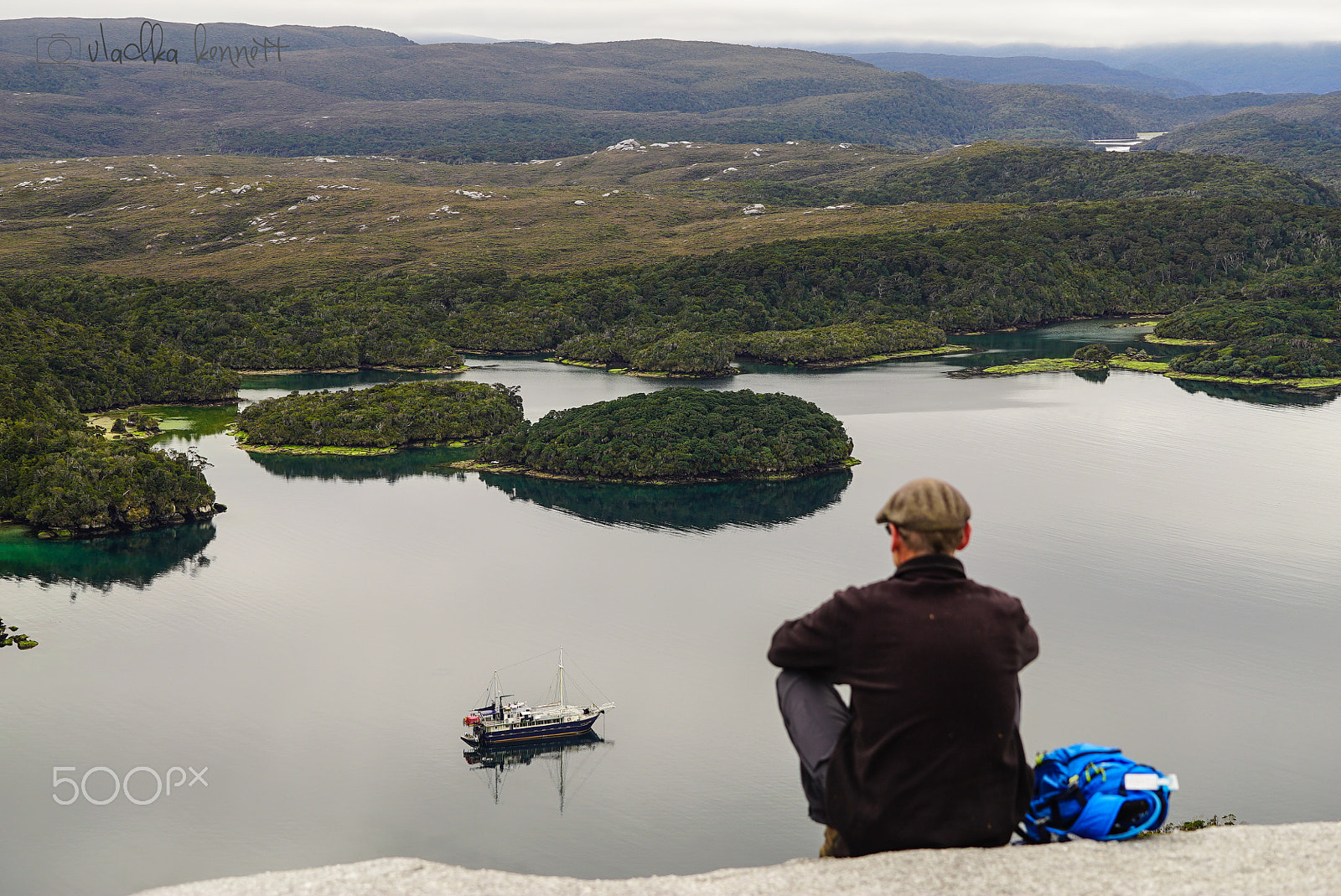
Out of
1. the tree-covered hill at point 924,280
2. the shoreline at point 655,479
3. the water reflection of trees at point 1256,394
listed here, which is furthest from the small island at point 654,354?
the water reflection of trees at point 1256,394

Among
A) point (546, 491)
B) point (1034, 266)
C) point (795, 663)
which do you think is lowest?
point (546, 491)

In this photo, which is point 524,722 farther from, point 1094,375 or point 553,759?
point 1094,375

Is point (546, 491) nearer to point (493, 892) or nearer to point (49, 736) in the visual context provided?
point (49, 736)

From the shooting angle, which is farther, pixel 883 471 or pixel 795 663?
pixel 883 471

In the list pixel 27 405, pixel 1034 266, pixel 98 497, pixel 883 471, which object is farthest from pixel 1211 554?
pixel 1034 266

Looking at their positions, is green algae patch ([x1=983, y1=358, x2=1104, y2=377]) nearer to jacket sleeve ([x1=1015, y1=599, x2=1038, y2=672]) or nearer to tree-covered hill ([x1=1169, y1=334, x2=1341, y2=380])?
tree-covered hill ([x1=1169, y1=334, x2=1341, y2=380])

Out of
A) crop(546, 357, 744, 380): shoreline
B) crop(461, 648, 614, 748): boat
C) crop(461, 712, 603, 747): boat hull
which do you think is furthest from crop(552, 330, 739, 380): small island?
crop(461, 712, 603, 747): boat hull
